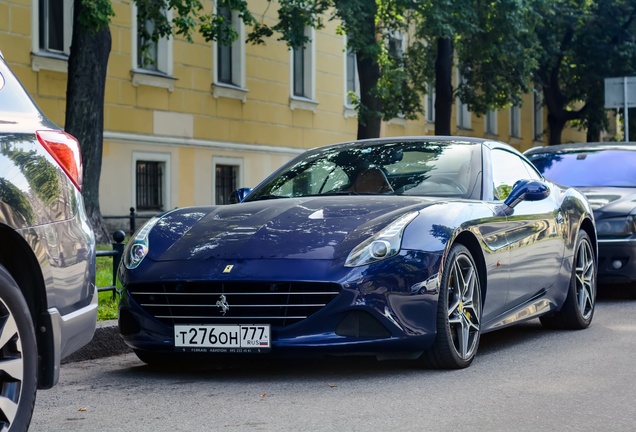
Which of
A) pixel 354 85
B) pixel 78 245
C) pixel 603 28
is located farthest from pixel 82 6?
pixel 603 28

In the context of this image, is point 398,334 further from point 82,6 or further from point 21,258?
point 82,6

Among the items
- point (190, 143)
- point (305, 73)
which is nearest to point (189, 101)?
point (190, 143)

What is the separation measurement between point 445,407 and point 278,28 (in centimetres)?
1763

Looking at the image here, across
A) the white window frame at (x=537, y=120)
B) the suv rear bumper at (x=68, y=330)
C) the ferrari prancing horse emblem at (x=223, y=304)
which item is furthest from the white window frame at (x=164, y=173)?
the white window frame at (x=537, y=120)

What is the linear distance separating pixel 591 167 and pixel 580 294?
13.2ft

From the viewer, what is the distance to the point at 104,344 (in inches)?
338

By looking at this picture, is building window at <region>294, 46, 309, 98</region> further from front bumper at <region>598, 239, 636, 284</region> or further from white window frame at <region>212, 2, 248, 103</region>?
front bumper at <region>598, 239, 636, 284</region>

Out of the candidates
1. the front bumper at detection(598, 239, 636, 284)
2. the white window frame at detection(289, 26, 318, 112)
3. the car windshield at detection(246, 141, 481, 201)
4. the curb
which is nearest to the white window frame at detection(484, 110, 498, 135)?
the white window frame at detection(289, 26, 318, 112)

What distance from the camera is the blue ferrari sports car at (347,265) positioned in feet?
22.4

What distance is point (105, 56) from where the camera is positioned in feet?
57.5

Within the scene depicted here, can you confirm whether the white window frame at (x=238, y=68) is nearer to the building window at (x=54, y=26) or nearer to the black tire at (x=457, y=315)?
the building window at (x=54, y=26)

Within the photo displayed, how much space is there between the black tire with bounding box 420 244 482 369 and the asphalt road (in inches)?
3.7

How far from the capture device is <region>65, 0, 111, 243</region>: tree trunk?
56.9 ft

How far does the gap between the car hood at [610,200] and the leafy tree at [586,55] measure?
23.6 meters
